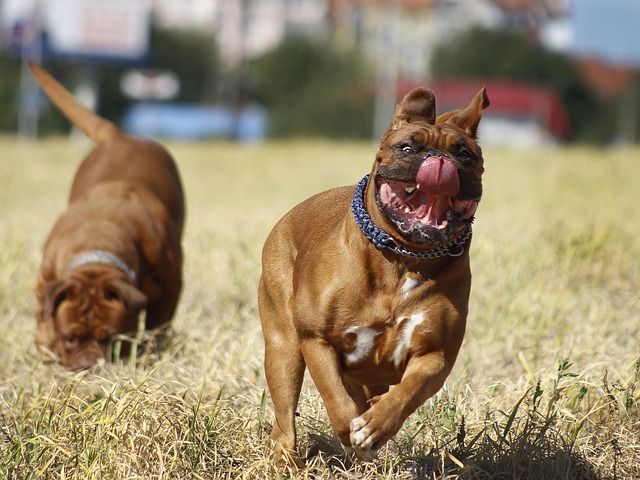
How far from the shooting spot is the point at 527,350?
5.61m

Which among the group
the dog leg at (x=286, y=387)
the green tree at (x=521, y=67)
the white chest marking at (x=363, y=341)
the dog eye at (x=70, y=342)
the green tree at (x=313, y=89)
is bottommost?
the green tree at (x=313, y=89)

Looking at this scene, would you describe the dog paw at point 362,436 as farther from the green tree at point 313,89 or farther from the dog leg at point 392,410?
the green tree at point 313,89

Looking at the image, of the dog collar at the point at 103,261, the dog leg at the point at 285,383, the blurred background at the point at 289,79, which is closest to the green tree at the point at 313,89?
the blurred background at the point at 289,79

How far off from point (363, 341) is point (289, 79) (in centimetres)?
5935

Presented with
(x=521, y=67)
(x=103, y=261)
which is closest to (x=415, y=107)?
(x=103, y=261)

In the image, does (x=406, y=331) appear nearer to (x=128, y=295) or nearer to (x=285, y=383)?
(x=285, y=383)

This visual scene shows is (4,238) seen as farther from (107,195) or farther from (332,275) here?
(332,275)

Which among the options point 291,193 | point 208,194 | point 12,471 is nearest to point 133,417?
point 12,471

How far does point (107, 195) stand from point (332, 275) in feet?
12.6

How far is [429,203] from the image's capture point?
11.0ft

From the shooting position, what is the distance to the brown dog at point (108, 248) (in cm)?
596

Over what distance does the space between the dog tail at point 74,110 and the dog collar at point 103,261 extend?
5.57 ft

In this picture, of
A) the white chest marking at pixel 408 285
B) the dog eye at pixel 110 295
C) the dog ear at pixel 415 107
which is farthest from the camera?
the dog eye at pixel 110 295

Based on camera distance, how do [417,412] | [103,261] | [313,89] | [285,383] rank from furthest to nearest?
[313,89], [103,261], [417,412], [285,383]
